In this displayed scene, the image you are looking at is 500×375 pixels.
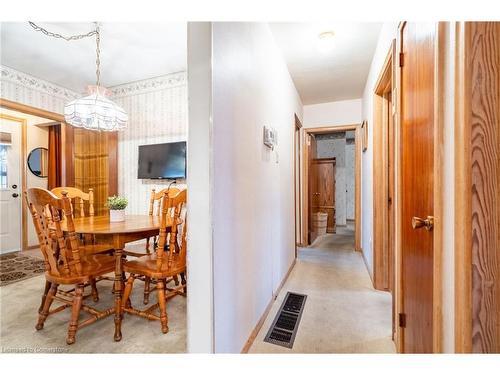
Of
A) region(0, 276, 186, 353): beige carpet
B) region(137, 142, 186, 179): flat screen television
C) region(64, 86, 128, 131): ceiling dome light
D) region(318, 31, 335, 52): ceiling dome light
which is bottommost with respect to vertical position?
region(0, 276, 186, 353): beige carpet

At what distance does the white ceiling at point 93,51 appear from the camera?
246 centimetres

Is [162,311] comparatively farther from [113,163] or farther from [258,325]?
[113,163]

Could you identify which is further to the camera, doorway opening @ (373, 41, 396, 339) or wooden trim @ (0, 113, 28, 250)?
wooden trim @ (0, 113, 28, 250)

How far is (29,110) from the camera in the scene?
333 cm

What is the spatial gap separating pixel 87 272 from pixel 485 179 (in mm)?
2178

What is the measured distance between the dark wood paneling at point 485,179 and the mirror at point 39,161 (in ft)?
19.5

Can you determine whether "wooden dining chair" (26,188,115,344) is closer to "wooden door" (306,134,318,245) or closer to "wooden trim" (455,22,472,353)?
"wooden trim" (455,22,472,353)

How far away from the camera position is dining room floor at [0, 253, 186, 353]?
1549mm

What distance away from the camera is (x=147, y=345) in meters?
1.57

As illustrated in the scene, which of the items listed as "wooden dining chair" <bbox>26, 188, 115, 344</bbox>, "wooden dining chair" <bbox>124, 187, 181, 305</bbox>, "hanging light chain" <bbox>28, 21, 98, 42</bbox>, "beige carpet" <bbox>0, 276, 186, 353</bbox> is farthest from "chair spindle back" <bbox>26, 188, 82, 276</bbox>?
"hanging light chain" <bbox>28, 21, 98, 42</bbox>

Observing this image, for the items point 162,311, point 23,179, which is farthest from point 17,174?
point 162,311

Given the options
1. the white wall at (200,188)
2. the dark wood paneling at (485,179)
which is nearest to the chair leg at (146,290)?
the white wall at (200,188)

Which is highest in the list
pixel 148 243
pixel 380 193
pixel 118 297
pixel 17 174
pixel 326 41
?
pixel 326 41

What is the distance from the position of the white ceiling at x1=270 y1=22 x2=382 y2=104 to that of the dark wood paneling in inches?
68.3
